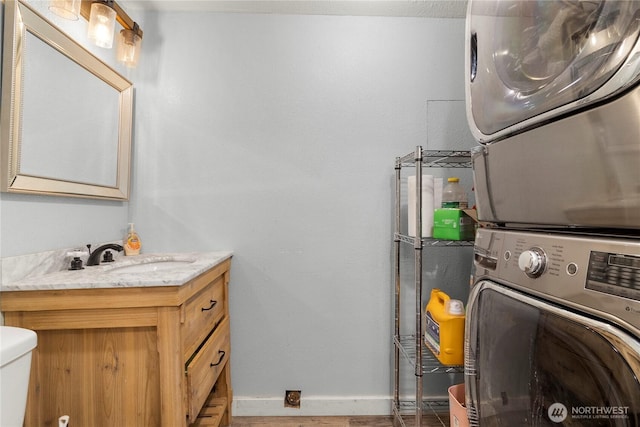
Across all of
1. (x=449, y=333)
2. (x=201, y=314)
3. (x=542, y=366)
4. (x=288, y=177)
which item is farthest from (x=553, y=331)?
(x=288, y=177)

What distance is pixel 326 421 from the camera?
5.65ft

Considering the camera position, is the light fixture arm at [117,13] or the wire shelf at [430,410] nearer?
the light fixture arm at [117,13]

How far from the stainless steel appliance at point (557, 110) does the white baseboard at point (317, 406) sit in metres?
1.38

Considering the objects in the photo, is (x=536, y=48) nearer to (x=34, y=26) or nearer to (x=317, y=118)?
(x=317, y=118)

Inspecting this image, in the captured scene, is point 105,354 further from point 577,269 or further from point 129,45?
point 129,45

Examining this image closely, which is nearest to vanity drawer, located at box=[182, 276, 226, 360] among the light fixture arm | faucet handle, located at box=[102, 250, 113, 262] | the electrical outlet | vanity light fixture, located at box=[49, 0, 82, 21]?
faucet handle, located at box=[102, 250, 113, 262]

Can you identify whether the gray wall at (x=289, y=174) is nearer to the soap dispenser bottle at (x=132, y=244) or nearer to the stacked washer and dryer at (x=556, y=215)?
the soap dispenser bottle at (x=132, y=244)

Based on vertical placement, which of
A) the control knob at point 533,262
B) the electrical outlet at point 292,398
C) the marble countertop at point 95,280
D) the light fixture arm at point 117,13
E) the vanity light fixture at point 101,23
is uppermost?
the light fixture arm at point 117,13

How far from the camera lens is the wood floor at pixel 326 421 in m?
1.69

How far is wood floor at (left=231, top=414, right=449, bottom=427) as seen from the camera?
169 cm

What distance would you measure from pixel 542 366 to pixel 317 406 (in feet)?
4.62

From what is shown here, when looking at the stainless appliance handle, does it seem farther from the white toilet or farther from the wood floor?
the wood floor

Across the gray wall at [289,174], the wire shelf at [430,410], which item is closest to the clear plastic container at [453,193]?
the gray wall at [289,174]

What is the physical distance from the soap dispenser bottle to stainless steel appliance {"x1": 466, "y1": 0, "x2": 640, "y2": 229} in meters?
1.66
